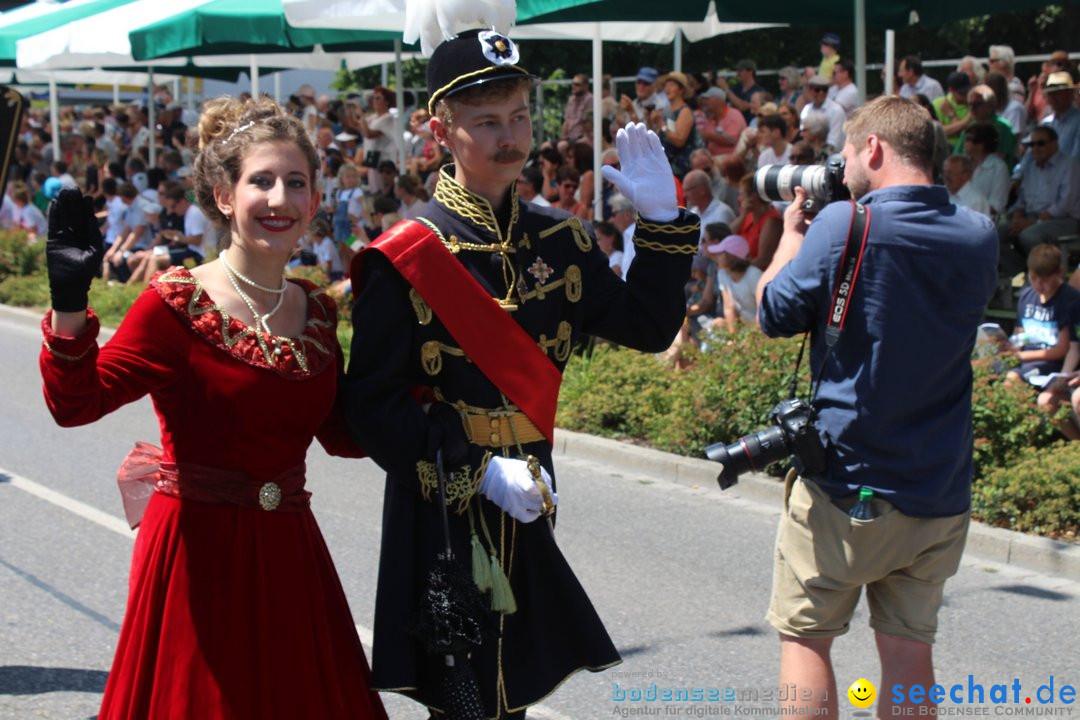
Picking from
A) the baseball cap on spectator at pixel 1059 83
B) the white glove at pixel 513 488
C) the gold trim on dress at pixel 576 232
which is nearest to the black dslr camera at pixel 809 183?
the gold trim on dress at pixel 576 232

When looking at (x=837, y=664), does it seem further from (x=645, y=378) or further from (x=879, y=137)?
(x=645, y=378)

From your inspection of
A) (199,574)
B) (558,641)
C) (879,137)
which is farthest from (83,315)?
(879,137)

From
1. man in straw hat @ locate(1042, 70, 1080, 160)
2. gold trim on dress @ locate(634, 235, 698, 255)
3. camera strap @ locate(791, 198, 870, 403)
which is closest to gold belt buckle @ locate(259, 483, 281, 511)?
gold trim on dress @ locate(634, 235, 698, 255)

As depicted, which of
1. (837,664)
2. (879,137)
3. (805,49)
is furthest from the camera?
(805,49)

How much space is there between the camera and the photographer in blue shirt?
352 cm

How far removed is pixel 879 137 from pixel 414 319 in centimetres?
134

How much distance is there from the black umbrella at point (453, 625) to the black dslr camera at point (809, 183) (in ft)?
4.74

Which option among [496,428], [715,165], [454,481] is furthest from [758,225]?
[454,481]

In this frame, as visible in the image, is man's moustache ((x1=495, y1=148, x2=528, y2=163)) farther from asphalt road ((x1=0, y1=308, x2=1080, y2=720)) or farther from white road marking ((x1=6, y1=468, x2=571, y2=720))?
white road marking ((x1=6, y1=468, x2=571, y2=720))

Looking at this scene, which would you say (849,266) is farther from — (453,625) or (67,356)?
(67,356)

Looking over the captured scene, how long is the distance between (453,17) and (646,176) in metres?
0.60

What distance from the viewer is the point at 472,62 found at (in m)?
3.23

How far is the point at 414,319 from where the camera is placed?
3.22 m

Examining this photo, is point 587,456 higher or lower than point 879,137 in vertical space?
lower
